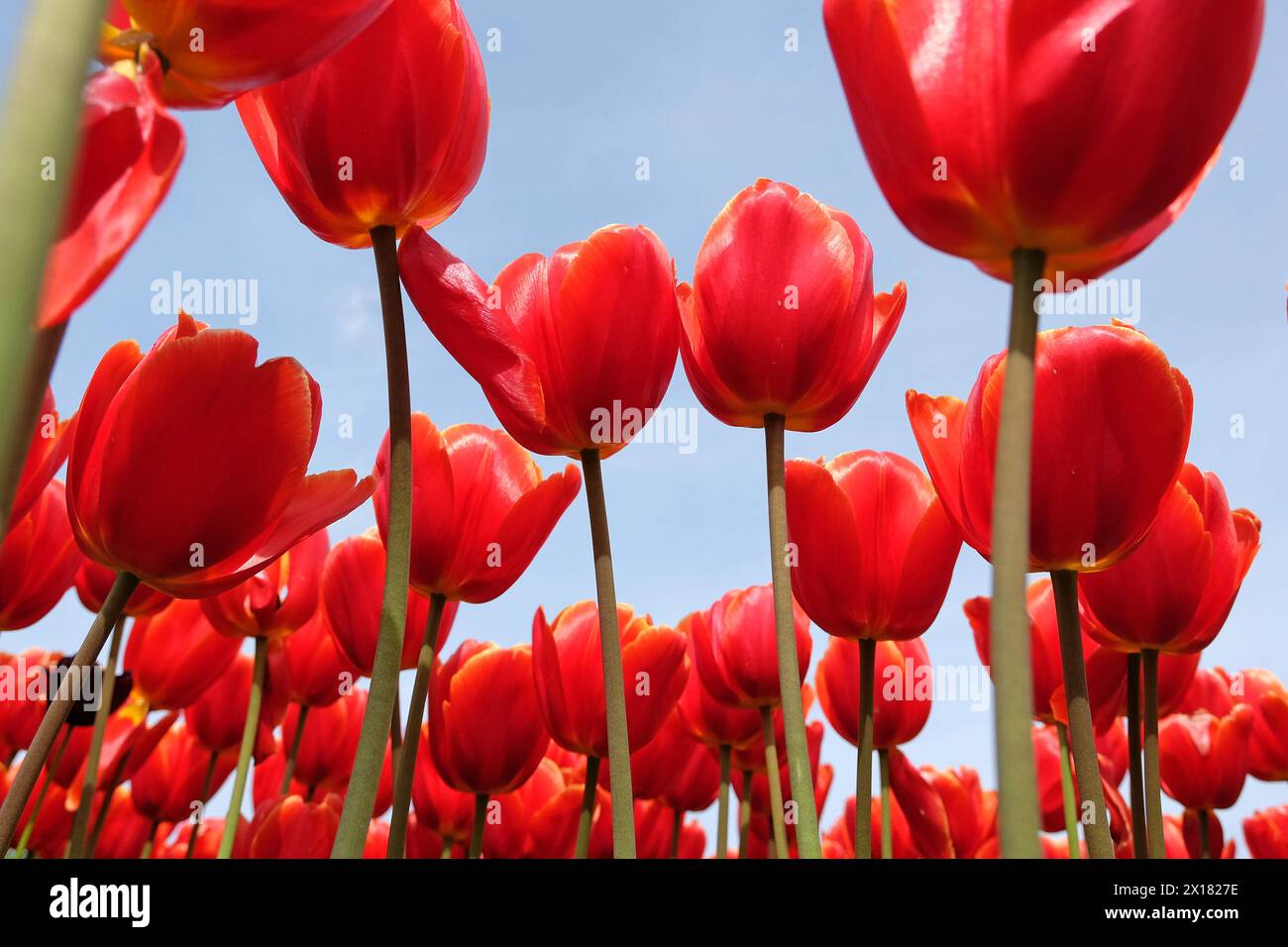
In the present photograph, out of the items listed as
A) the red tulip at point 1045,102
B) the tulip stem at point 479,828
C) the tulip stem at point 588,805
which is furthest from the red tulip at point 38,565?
the red tulip at point 1045,102

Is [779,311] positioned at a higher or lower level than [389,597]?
higher

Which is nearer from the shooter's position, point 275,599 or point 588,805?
point 588,805

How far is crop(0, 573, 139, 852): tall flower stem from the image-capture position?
2.46 feet

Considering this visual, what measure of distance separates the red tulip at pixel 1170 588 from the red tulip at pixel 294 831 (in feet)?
2.88

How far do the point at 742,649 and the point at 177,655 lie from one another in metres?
0.97

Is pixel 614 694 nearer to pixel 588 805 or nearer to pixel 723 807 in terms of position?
pixel 588 805

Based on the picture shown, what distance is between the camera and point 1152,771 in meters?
1.05

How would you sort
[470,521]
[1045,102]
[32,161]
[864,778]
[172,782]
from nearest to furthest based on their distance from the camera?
[32,161]
[1045,102]
[864,778]
[470,521]
[172,782]

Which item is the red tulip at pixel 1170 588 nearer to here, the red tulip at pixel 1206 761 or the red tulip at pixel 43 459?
the red tulip at pixel 1206 761

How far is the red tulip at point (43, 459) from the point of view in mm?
928

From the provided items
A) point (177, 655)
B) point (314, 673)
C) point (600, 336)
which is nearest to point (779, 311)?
point (600, 336)

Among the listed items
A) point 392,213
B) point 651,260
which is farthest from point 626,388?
point 392,213

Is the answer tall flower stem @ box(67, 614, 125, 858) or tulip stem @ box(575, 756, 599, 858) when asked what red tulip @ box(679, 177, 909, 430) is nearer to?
tulip stem @ box(575, 756, 599, 858)
